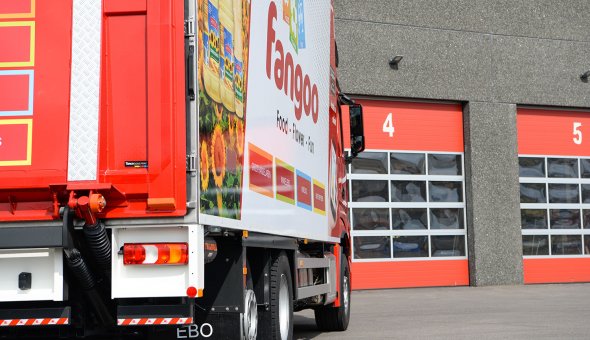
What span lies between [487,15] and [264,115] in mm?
17180

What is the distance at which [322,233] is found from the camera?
11.1 m

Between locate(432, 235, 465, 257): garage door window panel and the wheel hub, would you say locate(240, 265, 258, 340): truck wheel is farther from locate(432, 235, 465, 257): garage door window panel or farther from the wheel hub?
locate(432, 235, 465, 257): garage door window panel

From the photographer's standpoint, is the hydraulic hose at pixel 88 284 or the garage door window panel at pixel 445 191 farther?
the garage door window panel at pixel 445 191

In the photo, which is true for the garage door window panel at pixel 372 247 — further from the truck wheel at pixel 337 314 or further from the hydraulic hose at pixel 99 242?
the hydraulic hose at pixel 99 242

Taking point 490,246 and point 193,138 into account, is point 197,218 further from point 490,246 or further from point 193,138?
point 490,246

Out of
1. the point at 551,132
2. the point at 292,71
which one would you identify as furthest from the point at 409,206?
the point at 292,71

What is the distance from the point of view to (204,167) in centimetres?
633

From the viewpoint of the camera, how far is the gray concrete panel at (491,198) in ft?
77.5

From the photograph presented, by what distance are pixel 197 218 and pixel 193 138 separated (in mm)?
492

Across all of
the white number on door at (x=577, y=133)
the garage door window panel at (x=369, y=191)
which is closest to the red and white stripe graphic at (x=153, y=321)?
the garage door window panel at (x=369, y=191)

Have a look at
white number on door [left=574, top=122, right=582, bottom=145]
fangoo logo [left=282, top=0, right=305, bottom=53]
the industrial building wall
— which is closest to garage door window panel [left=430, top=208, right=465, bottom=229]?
the industrial building wall

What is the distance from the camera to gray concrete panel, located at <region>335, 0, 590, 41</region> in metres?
22.9

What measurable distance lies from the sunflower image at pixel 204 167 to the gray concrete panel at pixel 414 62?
15997 mm

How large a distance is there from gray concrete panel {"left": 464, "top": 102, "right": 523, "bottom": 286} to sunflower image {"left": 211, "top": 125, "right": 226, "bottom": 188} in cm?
1743
